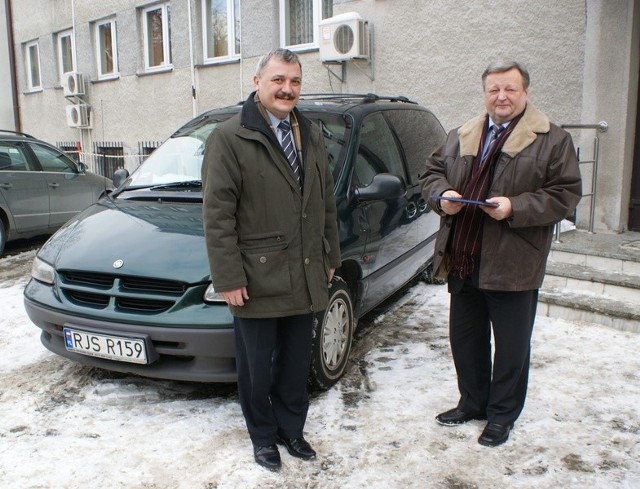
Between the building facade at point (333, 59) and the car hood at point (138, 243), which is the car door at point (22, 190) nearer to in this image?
the building facade at point (333, 59)

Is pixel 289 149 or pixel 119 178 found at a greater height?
pixel 289 149

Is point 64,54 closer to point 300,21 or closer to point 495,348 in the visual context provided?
point 300,21

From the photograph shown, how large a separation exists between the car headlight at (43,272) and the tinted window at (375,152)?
195 centimetres

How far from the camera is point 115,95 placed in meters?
13.4

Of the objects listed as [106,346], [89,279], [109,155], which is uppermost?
[109,155]

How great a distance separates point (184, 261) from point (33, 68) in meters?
15.8

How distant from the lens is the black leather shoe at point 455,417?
3254mm

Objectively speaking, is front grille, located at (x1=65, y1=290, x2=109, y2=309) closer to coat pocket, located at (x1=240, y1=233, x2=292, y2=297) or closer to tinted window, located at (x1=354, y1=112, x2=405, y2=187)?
coat pocket, located at (x1=240, y1=233, x2=292, y2=297)

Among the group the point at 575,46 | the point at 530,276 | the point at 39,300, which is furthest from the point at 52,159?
the point at 530,276

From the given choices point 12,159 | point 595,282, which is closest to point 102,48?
point 12,159

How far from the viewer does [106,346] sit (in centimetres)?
324

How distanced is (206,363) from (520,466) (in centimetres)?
162

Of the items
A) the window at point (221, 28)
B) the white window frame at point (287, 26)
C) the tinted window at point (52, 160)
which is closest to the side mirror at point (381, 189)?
the tinted window at point (52, 160)

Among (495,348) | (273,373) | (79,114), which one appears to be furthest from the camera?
(79,114)
